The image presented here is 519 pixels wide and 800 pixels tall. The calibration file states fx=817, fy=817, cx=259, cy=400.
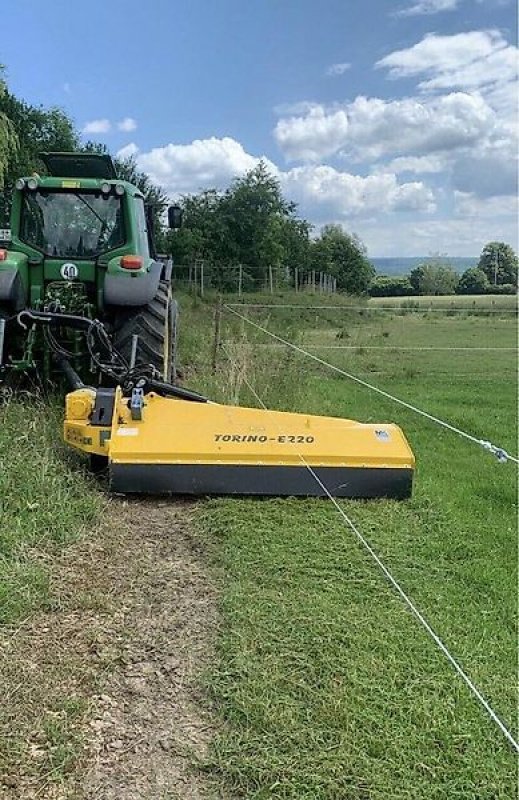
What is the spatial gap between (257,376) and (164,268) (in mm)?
1380

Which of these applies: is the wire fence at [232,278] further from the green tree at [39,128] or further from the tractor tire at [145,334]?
the tractor tire at [145,334]

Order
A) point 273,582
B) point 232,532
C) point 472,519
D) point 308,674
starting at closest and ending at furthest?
point 308,674, point 273,582, point 232,532, point 472,519

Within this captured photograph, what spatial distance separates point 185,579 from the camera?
140 inches

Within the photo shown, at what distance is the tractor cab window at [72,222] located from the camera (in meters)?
6.87

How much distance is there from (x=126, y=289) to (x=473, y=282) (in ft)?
154

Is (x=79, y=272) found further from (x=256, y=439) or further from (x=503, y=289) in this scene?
(x=503, y=289)

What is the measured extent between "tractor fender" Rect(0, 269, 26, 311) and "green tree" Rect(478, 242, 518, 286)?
150ft

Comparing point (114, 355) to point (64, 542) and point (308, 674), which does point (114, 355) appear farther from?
point (308, 674)

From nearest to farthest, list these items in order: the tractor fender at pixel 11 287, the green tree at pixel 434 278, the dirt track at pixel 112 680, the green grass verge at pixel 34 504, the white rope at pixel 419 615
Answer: the dirt track at pixel 112 680
the white rope at pixel 419 615
the green grass verge at pixel 34 504
the tractor fender at pixel 11 287
the green tree at pixel 434 278

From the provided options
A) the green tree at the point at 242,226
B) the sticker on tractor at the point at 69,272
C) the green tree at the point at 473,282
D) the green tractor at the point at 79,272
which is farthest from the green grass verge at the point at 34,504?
the green tree at the point at 473,282

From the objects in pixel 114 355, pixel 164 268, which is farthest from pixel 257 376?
pixel 114 355

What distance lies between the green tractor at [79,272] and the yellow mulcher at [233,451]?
1402mm

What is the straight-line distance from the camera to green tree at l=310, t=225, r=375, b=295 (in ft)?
151

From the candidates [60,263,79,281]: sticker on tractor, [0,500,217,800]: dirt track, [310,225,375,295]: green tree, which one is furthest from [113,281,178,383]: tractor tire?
[310,225,375,295]: green tree
